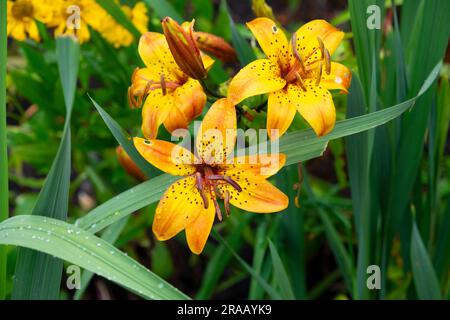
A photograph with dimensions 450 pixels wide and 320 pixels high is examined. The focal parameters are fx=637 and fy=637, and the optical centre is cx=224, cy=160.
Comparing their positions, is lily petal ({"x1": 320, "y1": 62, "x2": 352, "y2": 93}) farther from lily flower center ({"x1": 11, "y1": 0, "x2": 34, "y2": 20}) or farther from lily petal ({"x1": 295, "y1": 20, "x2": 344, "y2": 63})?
lily flower center ({"x1": 11, "y1": 0, "x2": 34, "y2": 20})

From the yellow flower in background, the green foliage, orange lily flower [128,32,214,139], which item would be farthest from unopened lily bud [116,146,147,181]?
the yellow flower in background

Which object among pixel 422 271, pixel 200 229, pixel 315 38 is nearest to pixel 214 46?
pixel 315 38

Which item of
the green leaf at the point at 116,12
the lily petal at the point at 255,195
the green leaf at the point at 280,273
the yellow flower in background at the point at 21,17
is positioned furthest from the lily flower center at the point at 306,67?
the yellow flower in background at the point at 21,17

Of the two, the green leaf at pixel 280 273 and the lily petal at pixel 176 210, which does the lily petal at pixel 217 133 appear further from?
the green leaf at pixel 280 273

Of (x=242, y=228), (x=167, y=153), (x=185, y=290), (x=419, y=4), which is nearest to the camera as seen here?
(x=167, y=153)
